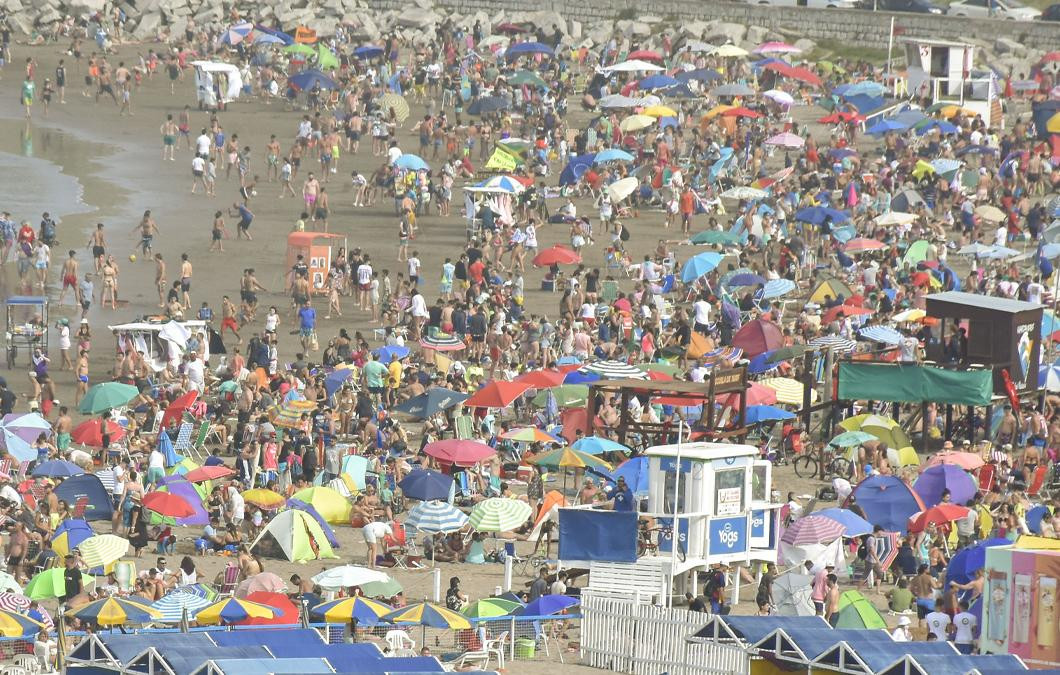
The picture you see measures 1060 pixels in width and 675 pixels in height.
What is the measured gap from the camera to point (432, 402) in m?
29.5

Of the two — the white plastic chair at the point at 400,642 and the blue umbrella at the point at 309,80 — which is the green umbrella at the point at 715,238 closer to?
the blue umbrella at the point at 309,80

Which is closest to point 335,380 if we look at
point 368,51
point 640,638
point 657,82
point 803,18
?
point 640,638

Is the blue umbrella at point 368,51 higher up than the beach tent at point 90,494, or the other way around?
the blue umbrella at point 368,51

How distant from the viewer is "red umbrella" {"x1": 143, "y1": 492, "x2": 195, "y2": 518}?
24406 mm

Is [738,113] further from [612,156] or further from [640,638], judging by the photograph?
[640,638]

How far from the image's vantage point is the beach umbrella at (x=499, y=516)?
24.4 m

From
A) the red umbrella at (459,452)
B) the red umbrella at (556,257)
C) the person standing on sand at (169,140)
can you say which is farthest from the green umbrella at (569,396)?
the person standing on sand at (169,140)

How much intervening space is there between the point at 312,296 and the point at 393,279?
2044mm

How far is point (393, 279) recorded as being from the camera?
1545 inches

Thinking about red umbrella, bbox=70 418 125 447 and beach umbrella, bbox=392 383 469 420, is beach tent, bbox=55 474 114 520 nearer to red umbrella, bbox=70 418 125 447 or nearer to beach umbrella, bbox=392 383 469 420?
red umbrella, bbox=70 418 125 447

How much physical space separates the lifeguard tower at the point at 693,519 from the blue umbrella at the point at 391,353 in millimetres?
10239

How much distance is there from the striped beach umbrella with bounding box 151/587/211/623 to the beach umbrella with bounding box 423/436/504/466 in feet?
21.0

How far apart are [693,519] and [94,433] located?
9707mm

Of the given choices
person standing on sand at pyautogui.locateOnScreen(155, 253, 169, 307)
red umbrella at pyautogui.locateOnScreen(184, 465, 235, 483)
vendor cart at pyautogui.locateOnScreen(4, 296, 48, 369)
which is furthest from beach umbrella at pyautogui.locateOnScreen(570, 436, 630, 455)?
person standing on sand at pyautogui.locateOnScreen(155, 253, 169, 307)
